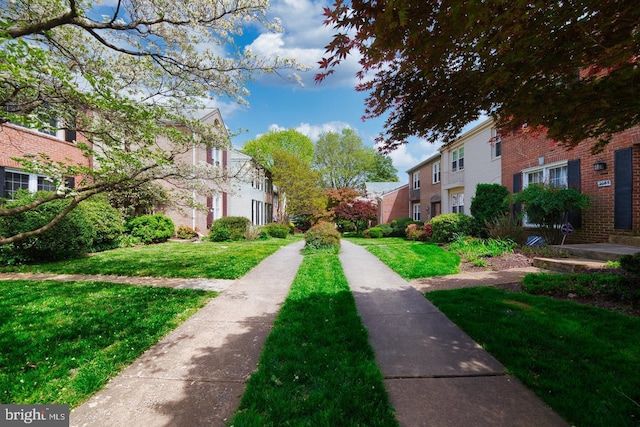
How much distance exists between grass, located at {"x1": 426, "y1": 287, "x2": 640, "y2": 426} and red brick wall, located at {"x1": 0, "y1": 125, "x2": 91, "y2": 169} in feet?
37.7

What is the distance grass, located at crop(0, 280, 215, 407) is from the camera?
2.66 meters

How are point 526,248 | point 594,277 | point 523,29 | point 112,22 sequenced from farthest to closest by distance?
point 526,248 < point 594,277 < point 112,22 < point 523,29

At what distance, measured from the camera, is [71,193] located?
364 cm

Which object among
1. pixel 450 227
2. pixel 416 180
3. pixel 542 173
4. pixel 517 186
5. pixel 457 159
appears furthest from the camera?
pixel 416 180

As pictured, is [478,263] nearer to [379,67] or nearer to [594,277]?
[594,277]

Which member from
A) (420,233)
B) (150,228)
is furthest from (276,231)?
(420,233)

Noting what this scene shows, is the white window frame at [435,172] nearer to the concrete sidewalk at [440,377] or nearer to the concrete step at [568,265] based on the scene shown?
the concrete step at [568,265]

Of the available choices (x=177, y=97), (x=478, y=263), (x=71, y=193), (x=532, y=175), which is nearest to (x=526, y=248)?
(x=478, y=263)

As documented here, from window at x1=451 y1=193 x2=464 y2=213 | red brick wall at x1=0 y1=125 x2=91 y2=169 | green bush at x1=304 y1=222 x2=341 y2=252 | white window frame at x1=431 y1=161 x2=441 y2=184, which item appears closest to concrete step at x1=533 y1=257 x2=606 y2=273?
green bush at x1=304 y1=222 x2=341 y2=252

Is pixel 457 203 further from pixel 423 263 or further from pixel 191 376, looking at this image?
pixel 191 376

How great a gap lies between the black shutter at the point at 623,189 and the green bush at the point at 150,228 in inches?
686

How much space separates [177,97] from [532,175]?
533 inches

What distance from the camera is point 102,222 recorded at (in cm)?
1084

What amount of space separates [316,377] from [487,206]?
12.0 m
